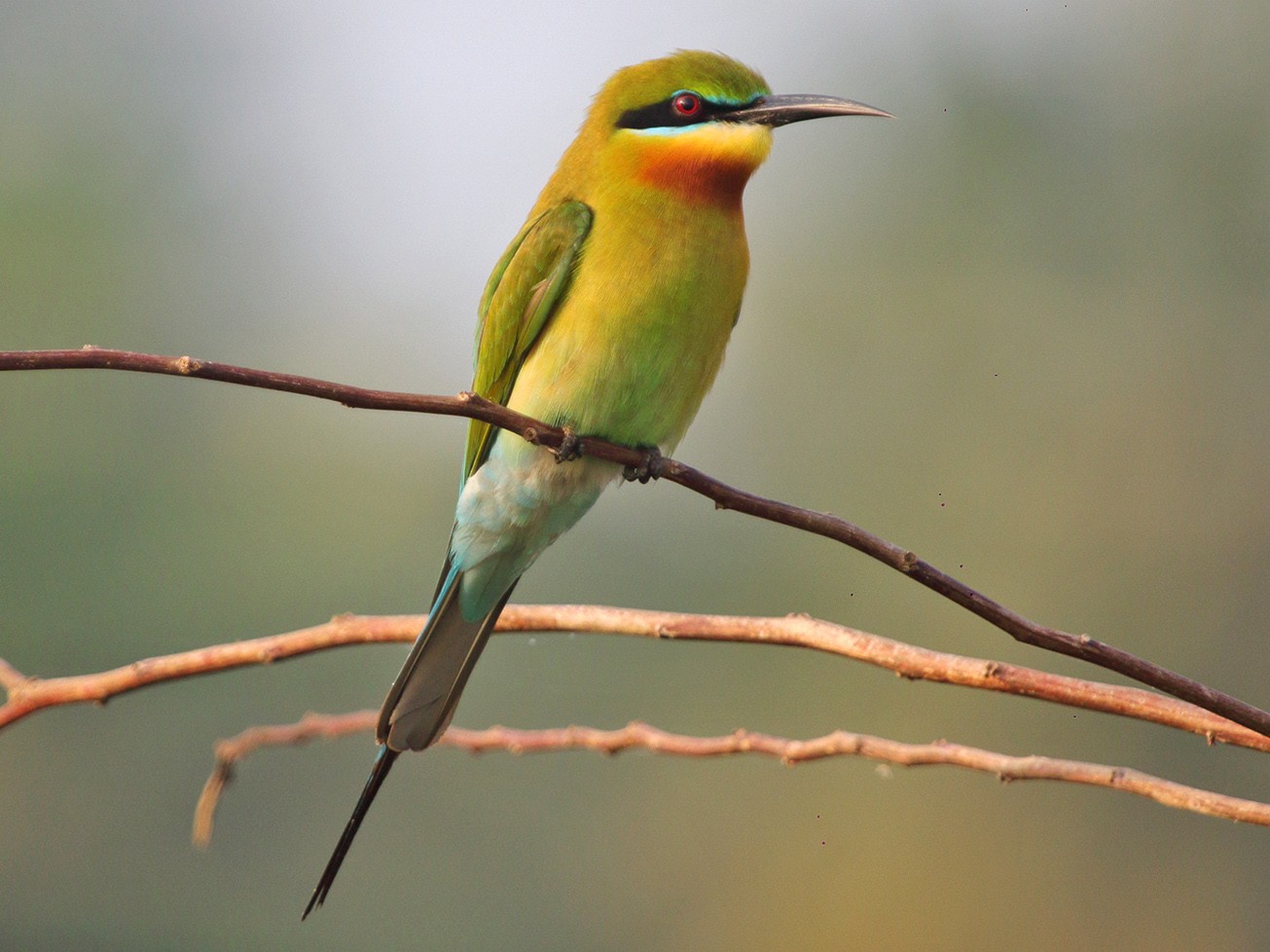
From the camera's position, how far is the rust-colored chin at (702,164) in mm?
1969

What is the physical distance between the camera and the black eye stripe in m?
2.05

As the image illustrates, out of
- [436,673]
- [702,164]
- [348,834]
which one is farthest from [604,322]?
[348,834]

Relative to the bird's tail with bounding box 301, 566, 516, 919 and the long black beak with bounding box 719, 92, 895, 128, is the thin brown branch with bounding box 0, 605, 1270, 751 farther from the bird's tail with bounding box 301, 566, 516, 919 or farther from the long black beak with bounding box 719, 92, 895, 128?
the long black beak with bounding box 719, 92, 895, 128

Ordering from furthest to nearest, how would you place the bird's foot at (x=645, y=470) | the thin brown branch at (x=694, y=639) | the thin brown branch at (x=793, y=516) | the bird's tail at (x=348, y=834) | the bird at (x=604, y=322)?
the bird at (x=604, y=322) → the bird's foot at (x=645, y=470) → the bird's tail at (x=348, y=834) → the thin brown branch at (x=694, y=639) → the thin brown branch at (x=793, y=516)

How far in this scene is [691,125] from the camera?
2.04m

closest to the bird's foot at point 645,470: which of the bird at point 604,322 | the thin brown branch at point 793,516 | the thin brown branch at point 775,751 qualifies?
the bird at point 604,322

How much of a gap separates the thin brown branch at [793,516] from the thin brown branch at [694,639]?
0.41 ft

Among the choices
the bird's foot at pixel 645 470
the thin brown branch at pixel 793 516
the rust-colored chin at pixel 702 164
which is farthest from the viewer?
the rust-colored chin at pixel 702 164

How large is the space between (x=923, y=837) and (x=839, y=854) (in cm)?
53

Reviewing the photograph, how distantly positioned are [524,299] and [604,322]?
0.16 metres

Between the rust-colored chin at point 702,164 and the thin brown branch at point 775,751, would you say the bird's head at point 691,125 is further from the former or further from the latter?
the thin brown branch at point 775,751

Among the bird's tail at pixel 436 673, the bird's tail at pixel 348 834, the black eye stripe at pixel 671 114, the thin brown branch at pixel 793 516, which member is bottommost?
the bird's tail at pixel 348 834

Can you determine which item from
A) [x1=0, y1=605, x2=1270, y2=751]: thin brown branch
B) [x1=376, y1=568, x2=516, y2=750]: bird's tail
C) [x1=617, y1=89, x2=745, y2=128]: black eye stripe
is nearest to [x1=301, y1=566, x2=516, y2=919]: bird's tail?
[x1=376, y1=568, x2=516, y2=750]: bird's tail

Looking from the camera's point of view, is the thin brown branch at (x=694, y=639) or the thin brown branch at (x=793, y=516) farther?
the thin brown branch at (x=694, y=639)
